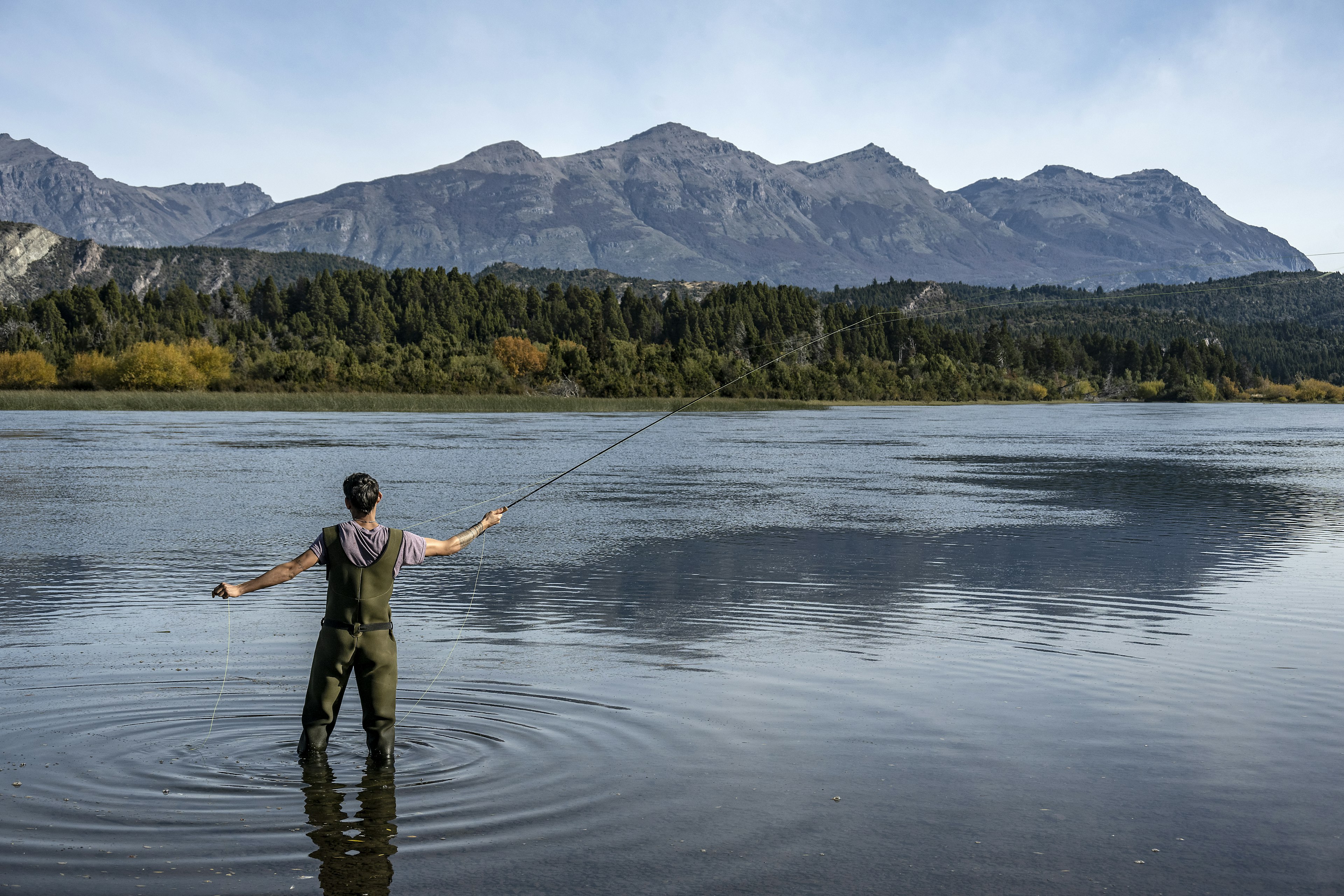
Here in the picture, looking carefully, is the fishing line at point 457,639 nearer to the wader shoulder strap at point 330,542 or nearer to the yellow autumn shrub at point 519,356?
the wader shoulder strap at point 330,542

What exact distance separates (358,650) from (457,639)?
5.50 m

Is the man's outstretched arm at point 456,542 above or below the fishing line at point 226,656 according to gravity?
above

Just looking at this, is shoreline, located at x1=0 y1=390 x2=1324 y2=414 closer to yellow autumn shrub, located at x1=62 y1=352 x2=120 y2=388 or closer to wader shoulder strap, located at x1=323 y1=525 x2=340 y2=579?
yellow autumn shrub, located at x1=62 y1=352 x2=120 y2=388

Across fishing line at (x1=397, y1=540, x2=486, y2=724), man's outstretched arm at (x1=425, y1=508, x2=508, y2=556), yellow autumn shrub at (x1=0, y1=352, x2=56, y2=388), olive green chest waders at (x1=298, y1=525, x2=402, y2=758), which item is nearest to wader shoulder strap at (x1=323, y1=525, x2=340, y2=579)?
olive green chest waders at (x1=298, y1=525, x2=402, y2=758)

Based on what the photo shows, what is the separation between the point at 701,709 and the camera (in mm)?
11070

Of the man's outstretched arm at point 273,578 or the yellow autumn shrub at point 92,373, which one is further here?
the yellow autumn shrub at point 92,373

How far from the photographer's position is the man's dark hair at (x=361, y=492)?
846 cm

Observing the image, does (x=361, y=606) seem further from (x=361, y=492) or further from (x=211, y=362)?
(x=211, y=362)

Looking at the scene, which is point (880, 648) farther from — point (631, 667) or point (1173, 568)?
point (1173, 568)

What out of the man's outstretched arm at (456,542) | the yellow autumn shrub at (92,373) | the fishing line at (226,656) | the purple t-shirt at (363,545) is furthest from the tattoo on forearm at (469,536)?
the yellow autumn shrub at (92,373)

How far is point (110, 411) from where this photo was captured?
359ft

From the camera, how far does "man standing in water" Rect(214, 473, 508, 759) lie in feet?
28.3

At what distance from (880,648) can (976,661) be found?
1173mm

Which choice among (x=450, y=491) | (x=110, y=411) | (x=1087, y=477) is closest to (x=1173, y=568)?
(x=450, y=491)
